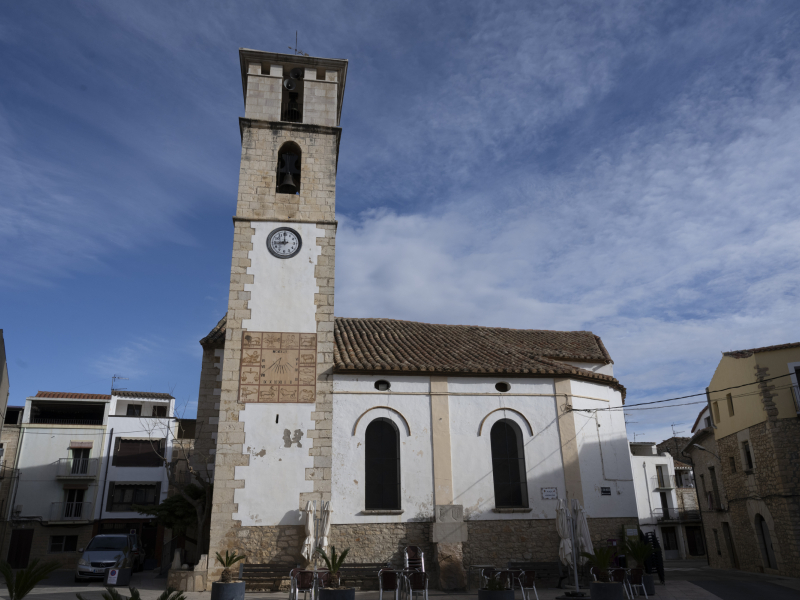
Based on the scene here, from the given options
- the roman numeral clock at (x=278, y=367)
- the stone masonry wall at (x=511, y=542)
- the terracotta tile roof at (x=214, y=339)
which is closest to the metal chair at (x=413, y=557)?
the stone masonry wall at (x=511, y=542)

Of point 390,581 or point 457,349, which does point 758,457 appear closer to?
point 457,349

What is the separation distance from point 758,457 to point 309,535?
1535 cm

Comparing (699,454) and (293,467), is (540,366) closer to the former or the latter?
(293,467)

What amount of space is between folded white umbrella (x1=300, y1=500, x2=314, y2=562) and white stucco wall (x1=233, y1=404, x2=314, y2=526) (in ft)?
1.07

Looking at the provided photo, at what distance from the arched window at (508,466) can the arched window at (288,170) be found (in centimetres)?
901

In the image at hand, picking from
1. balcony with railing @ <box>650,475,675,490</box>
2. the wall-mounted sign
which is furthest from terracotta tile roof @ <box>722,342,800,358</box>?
balcony with railing @ <box>650,475,675,490</box>

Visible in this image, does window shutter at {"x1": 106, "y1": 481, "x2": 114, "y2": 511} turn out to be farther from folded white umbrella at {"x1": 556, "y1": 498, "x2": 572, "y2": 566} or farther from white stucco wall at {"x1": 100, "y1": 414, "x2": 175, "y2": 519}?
folded white umbrella at {"x1": 556, "y1": 498, "x2": 572, "y2": 566}

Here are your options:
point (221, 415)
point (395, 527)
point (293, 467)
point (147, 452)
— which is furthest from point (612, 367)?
point (147, 452)

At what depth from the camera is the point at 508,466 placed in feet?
50.9

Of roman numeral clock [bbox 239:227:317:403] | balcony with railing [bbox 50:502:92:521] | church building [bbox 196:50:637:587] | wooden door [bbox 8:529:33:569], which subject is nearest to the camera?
church building [bbox 196:50:637:587]

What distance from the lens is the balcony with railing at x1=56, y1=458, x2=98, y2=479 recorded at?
2836 cm

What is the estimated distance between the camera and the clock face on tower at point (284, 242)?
51.8 ft

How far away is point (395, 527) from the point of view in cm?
1412

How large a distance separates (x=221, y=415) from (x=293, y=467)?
220 cm
